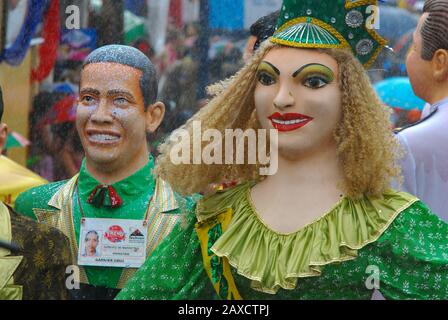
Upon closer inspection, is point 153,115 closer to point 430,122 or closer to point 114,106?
point 114,106

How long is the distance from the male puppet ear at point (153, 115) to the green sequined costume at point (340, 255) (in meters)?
0.98

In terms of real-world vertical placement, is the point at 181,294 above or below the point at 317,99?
below

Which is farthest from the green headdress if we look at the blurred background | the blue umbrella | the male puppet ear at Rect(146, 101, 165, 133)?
the blue umbrella

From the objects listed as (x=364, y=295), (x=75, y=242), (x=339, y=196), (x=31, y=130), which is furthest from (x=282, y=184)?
(x=31, y=130)

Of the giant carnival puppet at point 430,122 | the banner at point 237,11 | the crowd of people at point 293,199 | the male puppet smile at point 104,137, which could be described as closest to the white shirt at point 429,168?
the giant carnival puppet at point 430,122

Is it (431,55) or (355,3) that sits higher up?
(355,3)

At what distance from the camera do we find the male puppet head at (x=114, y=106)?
4.16 meters

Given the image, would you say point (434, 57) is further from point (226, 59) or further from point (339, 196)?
point (226, 59)

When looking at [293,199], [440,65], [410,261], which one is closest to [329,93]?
[293,199]

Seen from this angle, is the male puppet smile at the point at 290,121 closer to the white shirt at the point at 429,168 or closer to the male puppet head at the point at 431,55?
the white shirt at the point at 429,168

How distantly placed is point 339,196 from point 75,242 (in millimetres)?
1269

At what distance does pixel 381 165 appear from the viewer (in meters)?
3.34

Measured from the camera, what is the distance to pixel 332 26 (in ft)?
11.1

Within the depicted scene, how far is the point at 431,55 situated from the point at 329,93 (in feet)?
3.61
